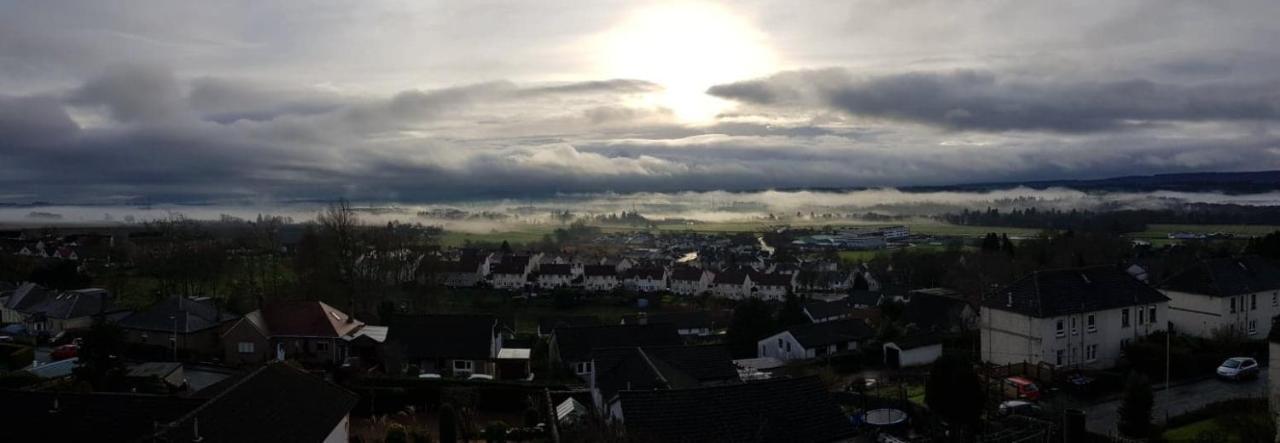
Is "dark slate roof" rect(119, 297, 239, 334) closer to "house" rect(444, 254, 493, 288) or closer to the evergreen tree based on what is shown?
the evergreen tree

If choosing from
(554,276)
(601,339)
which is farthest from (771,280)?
(601,339)

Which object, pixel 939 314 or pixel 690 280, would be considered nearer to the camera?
pixel 939 314

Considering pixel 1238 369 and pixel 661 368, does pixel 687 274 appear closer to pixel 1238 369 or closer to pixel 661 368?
pixel 1238 369

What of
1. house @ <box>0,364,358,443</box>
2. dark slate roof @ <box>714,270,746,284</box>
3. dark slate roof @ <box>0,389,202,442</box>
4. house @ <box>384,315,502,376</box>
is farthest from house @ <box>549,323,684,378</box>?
dark slate roof @ <box>714,270,746,284</box>

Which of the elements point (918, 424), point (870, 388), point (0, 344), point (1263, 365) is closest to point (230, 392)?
point (918, 424)

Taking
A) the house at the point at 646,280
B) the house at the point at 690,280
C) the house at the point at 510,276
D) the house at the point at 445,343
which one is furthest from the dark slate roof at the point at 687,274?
the house at the point at 445,343

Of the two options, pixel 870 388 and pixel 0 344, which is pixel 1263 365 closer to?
pixel 870 388
